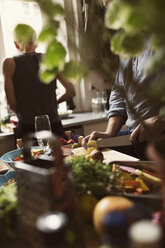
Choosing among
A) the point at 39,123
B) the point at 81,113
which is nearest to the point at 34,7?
the point at 81,113

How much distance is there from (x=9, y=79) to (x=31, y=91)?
185mm

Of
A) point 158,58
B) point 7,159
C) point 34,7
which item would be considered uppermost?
point 34,7

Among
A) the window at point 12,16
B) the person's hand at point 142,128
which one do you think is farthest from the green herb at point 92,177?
the window at point 12,16

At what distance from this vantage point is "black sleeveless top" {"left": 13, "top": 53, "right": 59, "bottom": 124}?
2.18 metres

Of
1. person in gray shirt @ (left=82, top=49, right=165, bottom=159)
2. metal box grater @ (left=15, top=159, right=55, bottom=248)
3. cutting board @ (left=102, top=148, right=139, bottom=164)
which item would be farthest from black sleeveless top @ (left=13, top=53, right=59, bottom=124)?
metal box grater @ (left=15, top=159, right=55, bottom=248)

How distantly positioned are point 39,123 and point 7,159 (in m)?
0.25

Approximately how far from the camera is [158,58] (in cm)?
47

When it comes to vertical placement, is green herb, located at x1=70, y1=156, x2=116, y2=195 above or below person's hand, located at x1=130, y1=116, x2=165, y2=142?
above

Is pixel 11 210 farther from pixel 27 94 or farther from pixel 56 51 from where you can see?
pixel 27 94

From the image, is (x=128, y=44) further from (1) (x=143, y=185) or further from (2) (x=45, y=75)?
(1) (x=143, y=185)

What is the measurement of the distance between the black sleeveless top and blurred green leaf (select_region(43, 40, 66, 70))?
1.66m

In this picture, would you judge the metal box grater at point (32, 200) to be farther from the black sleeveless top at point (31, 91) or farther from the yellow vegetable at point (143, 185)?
the black sleeveless top at point (31, 91)

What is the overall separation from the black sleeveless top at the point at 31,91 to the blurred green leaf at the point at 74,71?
5.46 ft

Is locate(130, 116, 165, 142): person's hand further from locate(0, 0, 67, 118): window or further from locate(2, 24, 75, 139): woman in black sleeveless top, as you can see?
locate(0, 0, 67, 118): window
